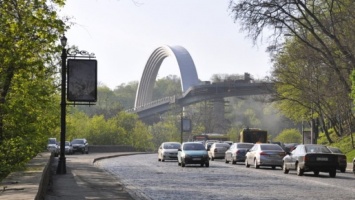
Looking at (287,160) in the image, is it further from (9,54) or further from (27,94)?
(9,54)

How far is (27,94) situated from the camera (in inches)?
1082

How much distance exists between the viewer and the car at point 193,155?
1794 inches

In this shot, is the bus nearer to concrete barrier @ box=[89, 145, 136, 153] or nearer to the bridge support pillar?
concrete barrier @ box=[89, 145, 136, 153]

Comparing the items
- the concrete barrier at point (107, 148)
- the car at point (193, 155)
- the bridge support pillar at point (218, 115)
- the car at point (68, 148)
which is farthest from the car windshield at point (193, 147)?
the bridge support pillar at point (218, 115)

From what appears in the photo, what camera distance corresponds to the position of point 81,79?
110ft

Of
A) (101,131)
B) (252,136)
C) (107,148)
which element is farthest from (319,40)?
(101,131)

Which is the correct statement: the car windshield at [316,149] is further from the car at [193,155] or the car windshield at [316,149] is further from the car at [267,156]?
the car at [193,155]

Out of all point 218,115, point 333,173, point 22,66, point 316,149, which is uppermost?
point 218,115

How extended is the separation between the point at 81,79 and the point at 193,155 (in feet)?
45.2

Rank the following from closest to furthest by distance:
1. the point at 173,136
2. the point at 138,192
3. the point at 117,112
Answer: the point at 138,192
the point at 117,112
the point at 173,136

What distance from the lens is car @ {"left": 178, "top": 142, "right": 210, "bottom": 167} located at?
4557 cm

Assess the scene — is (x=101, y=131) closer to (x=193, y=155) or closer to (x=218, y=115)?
(x=218, y=115)

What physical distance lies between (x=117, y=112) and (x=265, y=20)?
9286cm

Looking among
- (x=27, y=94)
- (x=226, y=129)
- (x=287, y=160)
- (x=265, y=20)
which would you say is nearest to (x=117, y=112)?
(x=226, y=129)
